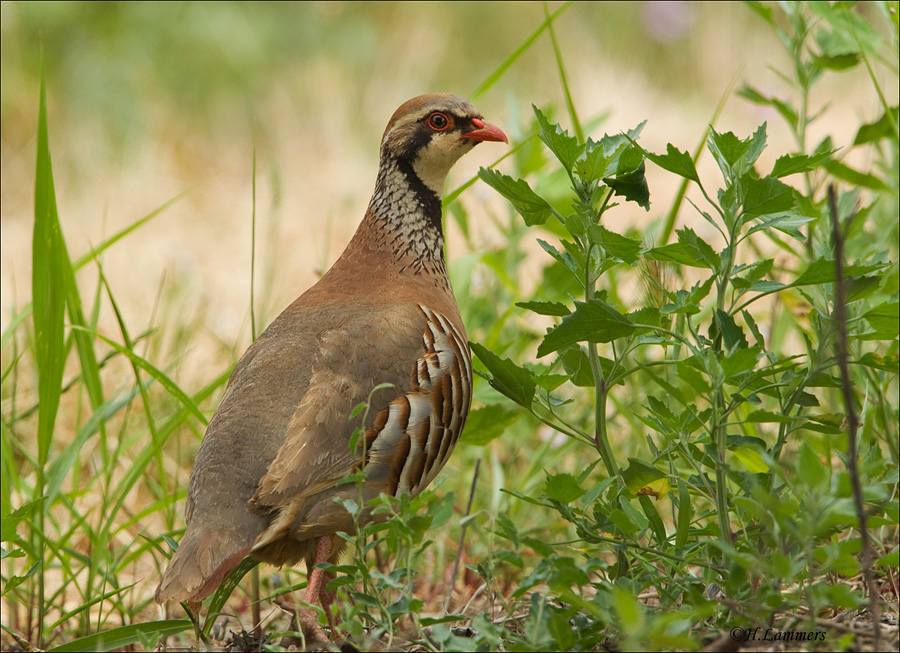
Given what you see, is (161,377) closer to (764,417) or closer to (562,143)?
(562,143)

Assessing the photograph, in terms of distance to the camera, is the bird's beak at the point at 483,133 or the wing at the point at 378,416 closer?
the wing at the point at 378,416

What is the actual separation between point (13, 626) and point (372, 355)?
1.71 m

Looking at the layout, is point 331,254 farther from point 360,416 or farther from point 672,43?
point 672,43

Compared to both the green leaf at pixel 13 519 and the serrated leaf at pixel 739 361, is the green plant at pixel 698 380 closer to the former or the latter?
the serrated leaf at pixel 739 361

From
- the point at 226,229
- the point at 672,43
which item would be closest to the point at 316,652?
the point at 226,229

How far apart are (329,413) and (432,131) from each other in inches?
49.0

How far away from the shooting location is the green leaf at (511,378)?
8.38ft

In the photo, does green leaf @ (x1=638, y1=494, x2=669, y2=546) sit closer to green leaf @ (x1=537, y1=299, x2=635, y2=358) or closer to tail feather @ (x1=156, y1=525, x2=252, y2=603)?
green leaf @ (x1=537, y1=299, x2=635, y2=358)

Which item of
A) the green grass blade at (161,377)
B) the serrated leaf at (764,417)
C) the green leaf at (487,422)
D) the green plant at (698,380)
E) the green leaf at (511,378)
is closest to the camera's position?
the green plant at (698,380)

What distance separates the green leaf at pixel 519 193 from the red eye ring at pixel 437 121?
1220 mm

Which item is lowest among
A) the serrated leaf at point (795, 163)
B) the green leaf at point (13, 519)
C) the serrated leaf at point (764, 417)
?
the serrated leaf at point (764, 417)

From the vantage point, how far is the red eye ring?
147 inches

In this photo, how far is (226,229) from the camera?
8.34 m

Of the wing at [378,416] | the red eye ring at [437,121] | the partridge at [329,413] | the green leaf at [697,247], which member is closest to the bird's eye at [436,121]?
the red eye ring at [437,121]
